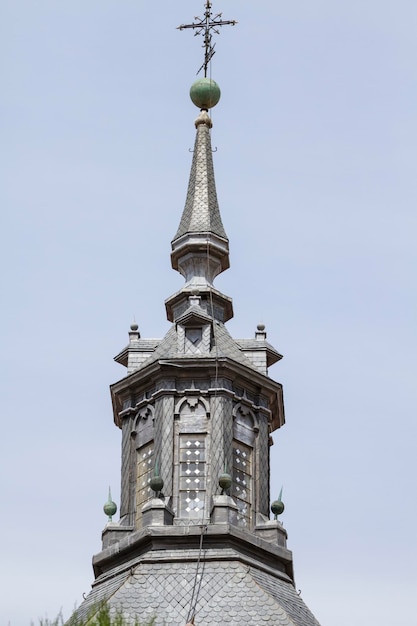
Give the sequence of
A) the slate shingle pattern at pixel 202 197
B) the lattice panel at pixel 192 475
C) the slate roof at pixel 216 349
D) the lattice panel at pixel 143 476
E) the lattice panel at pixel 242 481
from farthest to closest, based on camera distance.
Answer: the slate shingle pattern at pixel 202 197 < the slate roof at pixel 216 349 < the lattice panel at pixel 143 476 < the lattice panel at pixel 242 481 < the lattice panel at pixel 192 475

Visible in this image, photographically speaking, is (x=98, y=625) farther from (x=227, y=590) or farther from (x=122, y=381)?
(x=122, y=381)

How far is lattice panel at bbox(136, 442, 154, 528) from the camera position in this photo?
182 ft

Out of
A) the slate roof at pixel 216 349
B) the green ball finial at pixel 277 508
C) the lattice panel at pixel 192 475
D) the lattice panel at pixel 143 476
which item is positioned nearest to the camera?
the lattice panel at pixel 192 475

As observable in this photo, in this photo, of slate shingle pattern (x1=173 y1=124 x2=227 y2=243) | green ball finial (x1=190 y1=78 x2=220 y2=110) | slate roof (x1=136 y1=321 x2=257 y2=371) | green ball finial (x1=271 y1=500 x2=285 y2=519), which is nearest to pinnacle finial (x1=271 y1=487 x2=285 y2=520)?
green ball finial (x1=271 y1=500 x2=285 y2=519)

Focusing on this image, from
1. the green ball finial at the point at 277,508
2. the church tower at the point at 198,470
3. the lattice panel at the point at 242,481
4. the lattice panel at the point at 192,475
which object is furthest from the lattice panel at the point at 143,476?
the green ball finial at the point at 277,508

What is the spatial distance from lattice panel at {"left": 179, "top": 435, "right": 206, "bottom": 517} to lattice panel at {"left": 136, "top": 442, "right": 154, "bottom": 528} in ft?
2.95

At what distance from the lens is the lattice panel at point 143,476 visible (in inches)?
2183

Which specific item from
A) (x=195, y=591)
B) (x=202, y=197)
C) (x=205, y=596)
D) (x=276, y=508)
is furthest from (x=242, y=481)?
(x=202, y=197)

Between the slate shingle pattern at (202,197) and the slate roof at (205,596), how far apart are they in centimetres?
1102

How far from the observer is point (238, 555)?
5303 centimetres

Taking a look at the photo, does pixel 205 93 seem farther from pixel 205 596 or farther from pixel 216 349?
pixel 205 596

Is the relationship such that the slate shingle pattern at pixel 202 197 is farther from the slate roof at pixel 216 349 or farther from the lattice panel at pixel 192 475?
the lattice panel at pixel 192 475

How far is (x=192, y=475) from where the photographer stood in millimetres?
55031

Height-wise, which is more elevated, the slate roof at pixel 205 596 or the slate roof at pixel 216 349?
the slate roof at pixel 216 349
